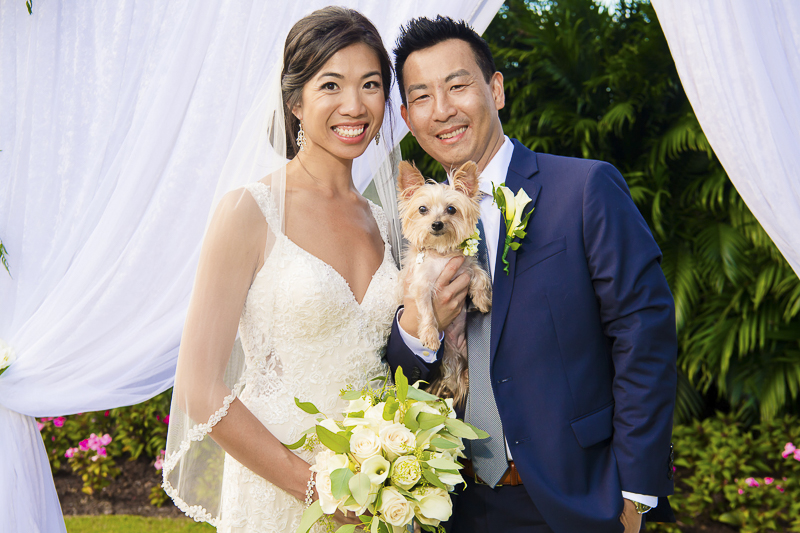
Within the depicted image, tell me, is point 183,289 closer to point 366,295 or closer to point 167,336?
point 167,336

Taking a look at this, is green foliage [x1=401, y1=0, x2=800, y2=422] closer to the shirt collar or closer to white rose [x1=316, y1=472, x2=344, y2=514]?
the shirt collar

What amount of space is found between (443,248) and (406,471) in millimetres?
995

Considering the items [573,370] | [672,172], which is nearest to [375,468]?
[573,370]

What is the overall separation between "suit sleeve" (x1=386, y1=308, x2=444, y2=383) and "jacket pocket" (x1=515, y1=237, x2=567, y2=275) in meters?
0.52

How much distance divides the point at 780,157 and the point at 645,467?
1.28m

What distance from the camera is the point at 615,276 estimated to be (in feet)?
7.05

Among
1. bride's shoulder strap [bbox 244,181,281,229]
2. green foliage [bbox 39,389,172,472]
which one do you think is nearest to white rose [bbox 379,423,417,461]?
bride's shoulder strap [bbox 244,181,281,229]

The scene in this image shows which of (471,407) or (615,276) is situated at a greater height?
(615,276)

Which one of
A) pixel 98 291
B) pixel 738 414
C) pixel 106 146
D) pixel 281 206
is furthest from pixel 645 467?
pixel 738 414

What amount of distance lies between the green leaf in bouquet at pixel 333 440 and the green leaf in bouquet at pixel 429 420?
0.24 meters

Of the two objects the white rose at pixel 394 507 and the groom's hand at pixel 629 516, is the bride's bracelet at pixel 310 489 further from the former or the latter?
the groom's hand at pixel 629 516

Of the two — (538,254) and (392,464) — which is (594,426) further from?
(392,464)

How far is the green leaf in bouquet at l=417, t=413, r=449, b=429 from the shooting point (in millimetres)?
1940

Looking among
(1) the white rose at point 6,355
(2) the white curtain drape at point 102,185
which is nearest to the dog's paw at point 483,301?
(2) the white curtain drape at point 102,185
